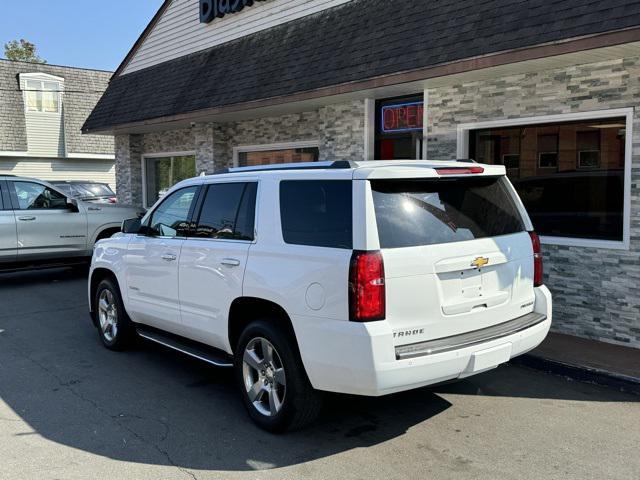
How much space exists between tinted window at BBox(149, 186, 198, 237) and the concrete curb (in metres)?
3.55

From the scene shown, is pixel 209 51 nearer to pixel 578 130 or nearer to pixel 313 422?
pixel 578 130

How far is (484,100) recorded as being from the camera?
24.9 ft

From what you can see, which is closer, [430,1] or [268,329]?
[268,329]

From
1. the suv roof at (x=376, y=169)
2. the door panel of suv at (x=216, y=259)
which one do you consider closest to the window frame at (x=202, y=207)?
the door panel of suv at (x=216, y=259)

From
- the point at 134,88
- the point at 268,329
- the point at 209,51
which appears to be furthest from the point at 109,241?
the point at 134,88

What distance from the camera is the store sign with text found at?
11633mm

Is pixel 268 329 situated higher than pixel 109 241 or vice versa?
pixel 109 241

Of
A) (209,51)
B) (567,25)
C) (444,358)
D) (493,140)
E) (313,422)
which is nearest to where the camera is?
(444,358)

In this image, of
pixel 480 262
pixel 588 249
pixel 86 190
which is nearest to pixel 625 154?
pixel 588 249

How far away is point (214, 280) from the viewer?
4.79 meters

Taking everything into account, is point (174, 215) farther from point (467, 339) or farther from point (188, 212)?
point (467, 339)

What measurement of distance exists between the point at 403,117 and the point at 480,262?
5.26 m

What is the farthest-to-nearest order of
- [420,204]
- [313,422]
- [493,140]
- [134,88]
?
[134,88], [493,140], [313,422], [420,204]

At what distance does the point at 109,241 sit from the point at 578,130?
542cm
